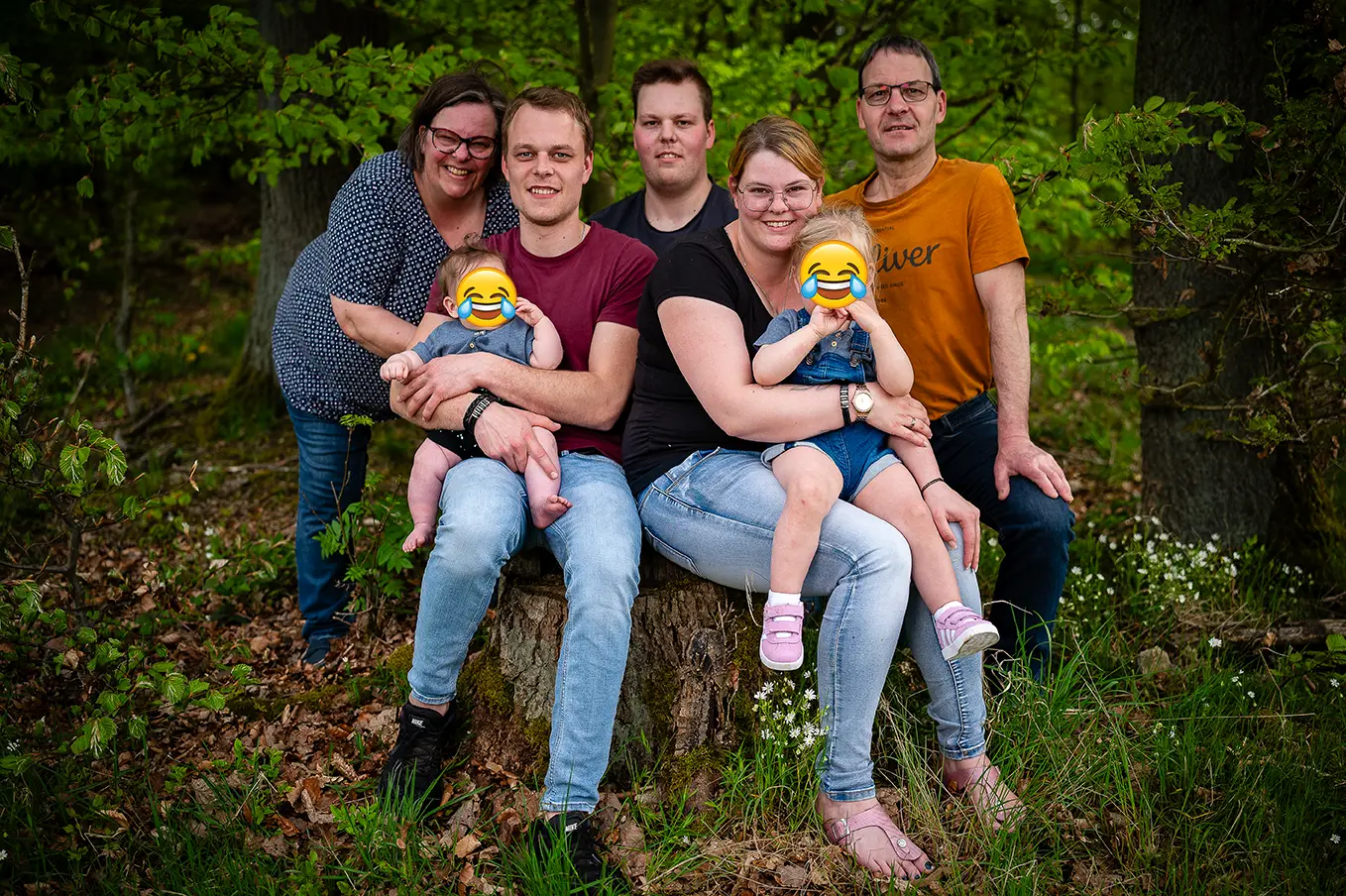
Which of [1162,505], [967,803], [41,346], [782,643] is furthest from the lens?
[41,346]

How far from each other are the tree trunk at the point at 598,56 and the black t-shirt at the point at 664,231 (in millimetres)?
1119

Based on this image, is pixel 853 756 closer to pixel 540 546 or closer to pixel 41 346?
pixel 540 546

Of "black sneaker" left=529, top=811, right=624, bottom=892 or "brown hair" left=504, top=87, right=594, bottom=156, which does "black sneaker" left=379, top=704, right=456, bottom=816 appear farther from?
"brown hair" left=504, top=87, right=594, bottom=156

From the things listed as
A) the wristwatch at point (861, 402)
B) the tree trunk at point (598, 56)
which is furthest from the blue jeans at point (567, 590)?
the tree trunk at point (598, 56)

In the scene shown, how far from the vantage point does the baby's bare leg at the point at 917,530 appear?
3014mm

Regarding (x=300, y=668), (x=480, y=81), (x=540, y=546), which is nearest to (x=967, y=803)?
(x=540, y=546)

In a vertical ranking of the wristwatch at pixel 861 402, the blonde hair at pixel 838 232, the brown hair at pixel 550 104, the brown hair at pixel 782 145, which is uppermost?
the brown hair at pixel 550 104

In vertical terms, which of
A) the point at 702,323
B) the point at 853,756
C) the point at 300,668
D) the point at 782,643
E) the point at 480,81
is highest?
the point at 480,81

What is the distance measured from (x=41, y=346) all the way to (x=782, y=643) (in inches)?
321

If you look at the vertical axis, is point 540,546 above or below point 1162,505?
above

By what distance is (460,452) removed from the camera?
3.46 m

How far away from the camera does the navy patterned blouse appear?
12.9 ft

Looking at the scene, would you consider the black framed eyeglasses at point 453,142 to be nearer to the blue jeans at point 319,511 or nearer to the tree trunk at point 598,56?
the blue jeans at point 319,511

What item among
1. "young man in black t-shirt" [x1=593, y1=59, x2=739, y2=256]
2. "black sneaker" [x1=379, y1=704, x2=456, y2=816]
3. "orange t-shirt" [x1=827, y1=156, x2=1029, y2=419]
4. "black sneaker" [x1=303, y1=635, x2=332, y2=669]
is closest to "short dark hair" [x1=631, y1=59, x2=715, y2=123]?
"young man in black t-shirt" [x1=593, y1=59, x2=739, y2=256]
